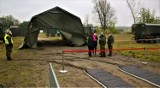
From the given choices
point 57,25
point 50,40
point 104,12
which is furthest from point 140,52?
point 104,12

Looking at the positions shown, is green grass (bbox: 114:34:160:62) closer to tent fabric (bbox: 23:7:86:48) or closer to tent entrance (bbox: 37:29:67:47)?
tent fabric (bbox: 23:7:86:48)

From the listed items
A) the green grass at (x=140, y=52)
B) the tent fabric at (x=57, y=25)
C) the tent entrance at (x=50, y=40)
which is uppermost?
the tent fabric at (x=57, y=25)

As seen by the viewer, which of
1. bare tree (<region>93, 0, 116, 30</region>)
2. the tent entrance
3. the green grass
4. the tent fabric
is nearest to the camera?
the green grass

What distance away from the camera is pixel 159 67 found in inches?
509

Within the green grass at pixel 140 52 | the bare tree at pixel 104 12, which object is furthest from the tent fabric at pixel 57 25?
the bare tree at pixel 104 12

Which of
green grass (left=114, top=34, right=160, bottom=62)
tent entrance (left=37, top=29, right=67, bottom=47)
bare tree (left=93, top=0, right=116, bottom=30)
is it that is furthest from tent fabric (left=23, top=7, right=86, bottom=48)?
bare tree (left=93, top=0, right=116, bottom=30)

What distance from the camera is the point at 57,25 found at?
25.1m

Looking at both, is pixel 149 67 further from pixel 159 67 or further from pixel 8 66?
pixel 8 66

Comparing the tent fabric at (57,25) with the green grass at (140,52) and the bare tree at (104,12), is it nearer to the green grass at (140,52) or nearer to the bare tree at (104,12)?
the green grass at (140,52)

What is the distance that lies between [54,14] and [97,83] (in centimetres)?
1687

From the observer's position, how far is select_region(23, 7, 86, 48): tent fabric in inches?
951

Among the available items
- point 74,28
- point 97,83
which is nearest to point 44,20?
point 74,28

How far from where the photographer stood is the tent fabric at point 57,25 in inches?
951

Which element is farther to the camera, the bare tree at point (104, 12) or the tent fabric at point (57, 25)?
the bare tree at point (104, 12)
